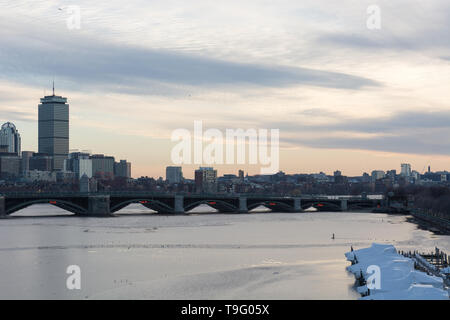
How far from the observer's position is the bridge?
131 meters

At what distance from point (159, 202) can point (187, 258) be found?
82.1 meters

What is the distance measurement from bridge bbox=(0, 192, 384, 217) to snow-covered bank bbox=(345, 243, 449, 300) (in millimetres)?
88771

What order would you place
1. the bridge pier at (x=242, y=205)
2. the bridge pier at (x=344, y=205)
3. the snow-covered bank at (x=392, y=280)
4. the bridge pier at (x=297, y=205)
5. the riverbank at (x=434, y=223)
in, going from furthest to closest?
the bridge pier at (x=344, y=205) → the bridge pier at (x=297, y=205) → the bridge pier at (x=242, y=205) → the riverbank at (x=434, y=223) → the snow-covered bank at (x=392, y=280)

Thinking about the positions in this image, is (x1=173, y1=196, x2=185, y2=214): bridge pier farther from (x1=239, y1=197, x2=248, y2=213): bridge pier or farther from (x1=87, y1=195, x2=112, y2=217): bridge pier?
(x1=87, y1=195, x2=112, y2=217): bridge pier

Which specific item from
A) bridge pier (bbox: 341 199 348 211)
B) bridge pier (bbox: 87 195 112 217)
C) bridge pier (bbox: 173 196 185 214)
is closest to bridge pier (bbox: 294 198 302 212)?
bridge pier (bbox: 341 199 348 211)

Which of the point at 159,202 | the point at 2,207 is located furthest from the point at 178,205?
the point at 2,207

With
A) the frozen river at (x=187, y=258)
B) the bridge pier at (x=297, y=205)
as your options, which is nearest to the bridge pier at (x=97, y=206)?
the frozen river at (x=187, y=258)

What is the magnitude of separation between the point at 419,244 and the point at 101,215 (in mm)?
74439

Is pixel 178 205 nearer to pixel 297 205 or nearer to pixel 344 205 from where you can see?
pixel 297 205

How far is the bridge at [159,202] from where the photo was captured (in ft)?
431

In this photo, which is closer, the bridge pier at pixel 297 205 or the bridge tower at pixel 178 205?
the bridge tower at pixel 178 205

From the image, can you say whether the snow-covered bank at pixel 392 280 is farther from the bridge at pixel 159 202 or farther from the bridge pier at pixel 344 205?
the bridge pier at pixel 344 205
